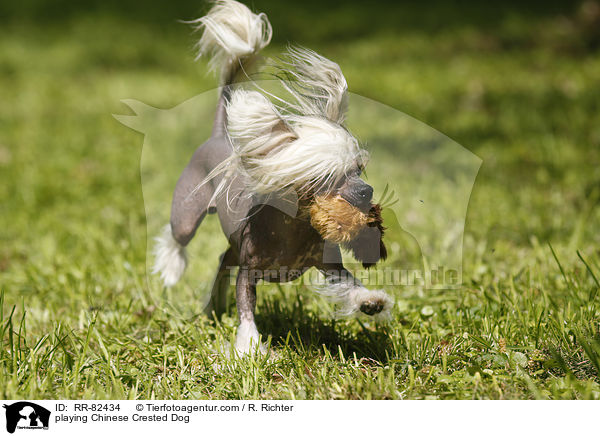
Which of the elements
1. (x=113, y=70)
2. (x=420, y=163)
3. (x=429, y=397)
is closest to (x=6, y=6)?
(x=113, y=70)

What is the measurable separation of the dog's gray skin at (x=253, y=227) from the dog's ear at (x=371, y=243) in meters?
0.06

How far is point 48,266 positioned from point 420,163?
2831 millimetres

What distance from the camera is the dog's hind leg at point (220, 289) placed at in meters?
2.57

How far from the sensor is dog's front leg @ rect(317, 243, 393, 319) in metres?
2.09

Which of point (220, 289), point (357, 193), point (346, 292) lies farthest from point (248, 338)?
point (357, 193)

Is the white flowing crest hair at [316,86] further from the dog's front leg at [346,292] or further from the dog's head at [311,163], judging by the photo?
the dog's front leg at [346,292]

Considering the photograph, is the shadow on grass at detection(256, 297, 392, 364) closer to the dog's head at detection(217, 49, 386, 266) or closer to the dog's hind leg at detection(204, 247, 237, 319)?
the dog's hind leg at detection(204, 247, 237, 319)

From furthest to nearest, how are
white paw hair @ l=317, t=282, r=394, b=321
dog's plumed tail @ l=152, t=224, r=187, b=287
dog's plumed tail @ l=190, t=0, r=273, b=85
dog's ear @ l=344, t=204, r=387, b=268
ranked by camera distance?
1. dog's plumed tail @ l=152, t=224, r=187, b=287
2. dog's plumed tail @ l=190, t=0, r=273, b=85
3. white paw hair @ l=317, t=282, r=394, b=321
4. dog's ear @ l=344, t=204, r=387, b=268

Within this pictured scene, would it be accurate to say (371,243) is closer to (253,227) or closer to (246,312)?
(253,227)

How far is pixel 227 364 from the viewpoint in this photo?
7.25 feet

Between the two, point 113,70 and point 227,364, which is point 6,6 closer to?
point 113,70

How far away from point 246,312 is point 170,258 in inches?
21.4
